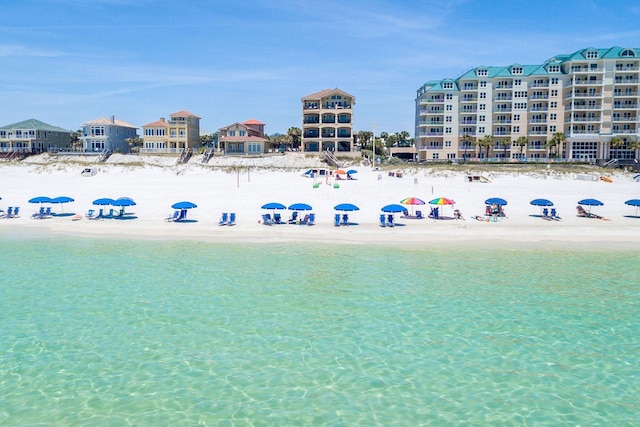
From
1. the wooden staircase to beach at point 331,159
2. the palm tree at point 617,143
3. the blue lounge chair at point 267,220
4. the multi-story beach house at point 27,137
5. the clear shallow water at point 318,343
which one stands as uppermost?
A: the multi-story beach house at point 27,137

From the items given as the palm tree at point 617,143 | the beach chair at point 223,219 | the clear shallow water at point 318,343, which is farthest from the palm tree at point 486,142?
the clear shallow water at point 318,343

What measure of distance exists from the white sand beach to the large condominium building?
22.1 metres

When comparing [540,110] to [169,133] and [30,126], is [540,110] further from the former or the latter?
[30,126]

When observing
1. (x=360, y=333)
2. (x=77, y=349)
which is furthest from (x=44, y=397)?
(x=360, y=333)

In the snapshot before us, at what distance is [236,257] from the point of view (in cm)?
2550

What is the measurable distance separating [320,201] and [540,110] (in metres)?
57.6

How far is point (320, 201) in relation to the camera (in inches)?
1599

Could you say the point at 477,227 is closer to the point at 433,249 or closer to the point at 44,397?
the point at 433,249

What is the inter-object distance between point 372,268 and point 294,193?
2062 cm

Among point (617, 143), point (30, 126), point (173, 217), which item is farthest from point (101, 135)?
point (617, 143)

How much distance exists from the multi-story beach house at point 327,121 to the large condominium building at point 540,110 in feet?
43.5

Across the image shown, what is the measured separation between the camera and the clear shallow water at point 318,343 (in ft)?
36.6

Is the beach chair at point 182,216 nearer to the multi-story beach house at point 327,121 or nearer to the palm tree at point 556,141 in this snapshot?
the multi-story beach house at point 327,121

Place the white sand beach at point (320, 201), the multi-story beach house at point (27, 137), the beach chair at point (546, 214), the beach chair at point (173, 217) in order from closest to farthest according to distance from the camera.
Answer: the white sand beach at point (320, 201)
the beach chair at point (173, 217)
the beach chair at point (546, 214)
the multi-story beach house at point (27, 137)
